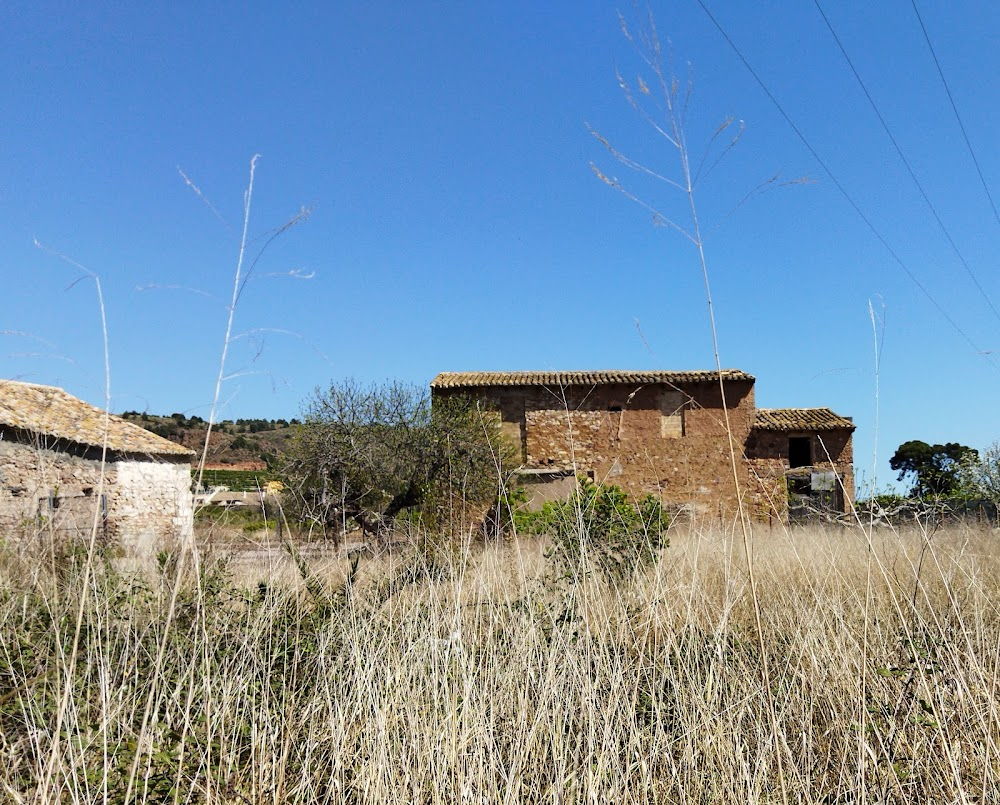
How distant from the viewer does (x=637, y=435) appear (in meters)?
20.2

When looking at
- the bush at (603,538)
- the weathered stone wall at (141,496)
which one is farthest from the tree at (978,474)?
the weathered stone wall at (141,496)

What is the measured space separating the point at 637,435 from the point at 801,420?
479cm

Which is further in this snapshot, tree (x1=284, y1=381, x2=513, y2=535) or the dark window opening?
the dark window opening

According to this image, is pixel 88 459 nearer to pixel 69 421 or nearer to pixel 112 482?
pixel 112 482

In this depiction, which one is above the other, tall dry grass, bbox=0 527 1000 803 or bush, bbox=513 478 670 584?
bush, bbox=513 478 670 584

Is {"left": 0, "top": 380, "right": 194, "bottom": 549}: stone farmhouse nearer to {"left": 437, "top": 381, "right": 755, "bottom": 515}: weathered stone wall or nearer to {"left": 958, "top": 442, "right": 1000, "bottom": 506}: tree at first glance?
{"left": 437, "top": 381, "right": 755, "bottom": 515}: weathered stone wall

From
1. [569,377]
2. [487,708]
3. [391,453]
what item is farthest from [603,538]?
[569,377]

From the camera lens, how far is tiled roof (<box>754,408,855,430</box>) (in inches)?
805

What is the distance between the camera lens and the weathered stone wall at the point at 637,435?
65.5 ft

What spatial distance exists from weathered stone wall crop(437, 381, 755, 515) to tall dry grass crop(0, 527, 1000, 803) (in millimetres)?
16519

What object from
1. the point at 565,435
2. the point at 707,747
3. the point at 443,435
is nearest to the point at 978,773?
the point at 707,747

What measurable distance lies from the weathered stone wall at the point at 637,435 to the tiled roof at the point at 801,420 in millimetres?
877

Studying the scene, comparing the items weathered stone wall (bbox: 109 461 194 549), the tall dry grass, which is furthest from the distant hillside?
weathered stone wall (bbox: 109 461 194 549)

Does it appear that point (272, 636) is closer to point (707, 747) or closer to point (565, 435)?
point (707, 747)
